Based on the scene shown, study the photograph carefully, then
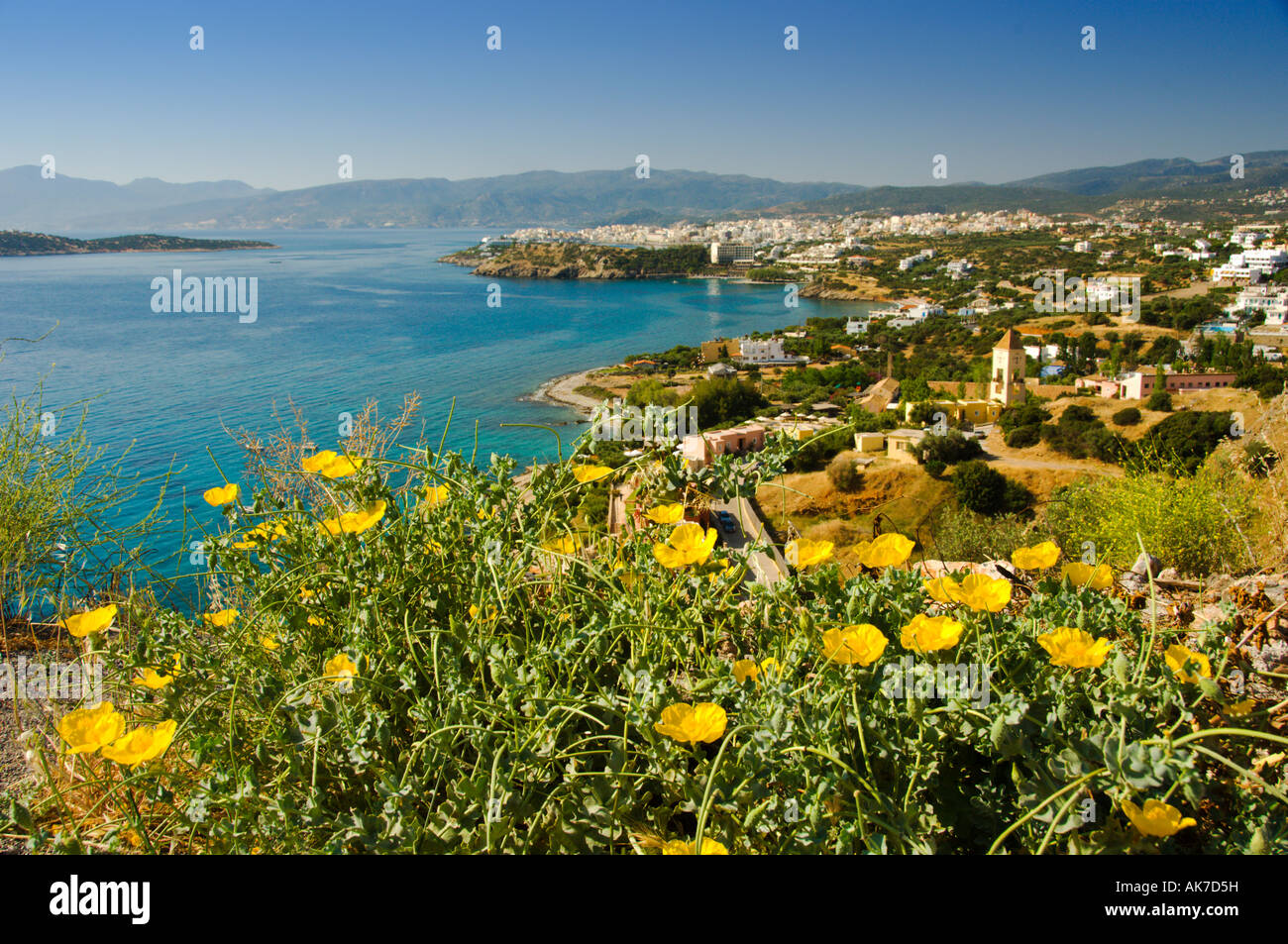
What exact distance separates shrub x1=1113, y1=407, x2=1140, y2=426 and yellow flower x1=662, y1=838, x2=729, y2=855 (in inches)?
950

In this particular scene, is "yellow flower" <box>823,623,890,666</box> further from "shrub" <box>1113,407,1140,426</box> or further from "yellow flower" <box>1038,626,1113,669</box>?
"shrub" <box>1113,407,1140,426</box>

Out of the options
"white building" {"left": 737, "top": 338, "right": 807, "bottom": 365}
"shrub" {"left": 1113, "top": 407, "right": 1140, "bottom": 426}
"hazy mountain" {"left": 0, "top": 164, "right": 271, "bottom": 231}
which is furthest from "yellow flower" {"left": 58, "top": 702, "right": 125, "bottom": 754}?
"hazy mountain" {"left": 0, "top": 164, "right": 271, "bottom": 231}

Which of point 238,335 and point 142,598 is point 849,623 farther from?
point 238,335

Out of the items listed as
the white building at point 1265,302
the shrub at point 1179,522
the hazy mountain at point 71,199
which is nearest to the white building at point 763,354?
the white building at point 1265,302

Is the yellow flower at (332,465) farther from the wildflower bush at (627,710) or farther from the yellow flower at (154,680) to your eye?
the yellow flower at (154,680)

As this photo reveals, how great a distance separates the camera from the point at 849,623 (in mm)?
878

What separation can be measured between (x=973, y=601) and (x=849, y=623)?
0.15 m

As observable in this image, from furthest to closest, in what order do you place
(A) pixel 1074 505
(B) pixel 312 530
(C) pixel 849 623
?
1. (A) pixel 1074 505
2. (B) pixel 312 530
3. (C) pixel 849 623

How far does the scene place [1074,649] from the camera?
2.62 ft

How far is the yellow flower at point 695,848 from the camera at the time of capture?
2.29 feet

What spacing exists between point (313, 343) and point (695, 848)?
3908cm

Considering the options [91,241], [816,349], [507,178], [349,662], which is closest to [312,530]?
[349,662]

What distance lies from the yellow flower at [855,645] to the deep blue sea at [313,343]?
55cm

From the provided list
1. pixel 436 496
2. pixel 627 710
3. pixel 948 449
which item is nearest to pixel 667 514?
pixel 627 710
